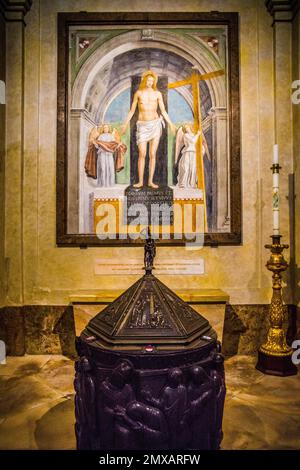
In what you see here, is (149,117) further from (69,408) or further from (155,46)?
(69,408)

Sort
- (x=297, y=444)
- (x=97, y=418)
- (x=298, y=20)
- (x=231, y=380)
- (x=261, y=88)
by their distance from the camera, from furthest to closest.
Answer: (x=261, y=88) < (x=298, y=20) < (x=231, y=380) < (x=297, y=444) < (x=97, y=418)

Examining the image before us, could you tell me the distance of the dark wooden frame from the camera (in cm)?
374

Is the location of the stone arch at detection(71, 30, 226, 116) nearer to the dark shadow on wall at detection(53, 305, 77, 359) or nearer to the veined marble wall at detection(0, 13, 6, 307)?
the veined marble wall at detection(0, 13, 6, 307)

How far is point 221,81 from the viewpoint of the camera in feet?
12.6

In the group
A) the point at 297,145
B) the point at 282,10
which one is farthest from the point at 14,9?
the point at 297,145

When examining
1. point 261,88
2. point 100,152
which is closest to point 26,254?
point 100,152

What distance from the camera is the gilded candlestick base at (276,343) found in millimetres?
3104

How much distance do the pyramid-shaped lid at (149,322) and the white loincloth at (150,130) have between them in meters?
2.08

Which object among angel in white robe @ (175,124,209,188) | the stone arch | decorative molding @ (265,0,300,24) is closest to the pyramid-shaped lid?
angel in white robe @ (175,124,209,188)

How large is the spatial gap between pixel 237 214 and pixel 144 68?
1907 mm

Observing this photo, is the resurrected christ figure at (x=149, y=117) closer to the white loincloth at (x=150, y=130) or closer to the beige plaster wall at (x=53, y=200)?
the white loincloth at (x=150, y=130)

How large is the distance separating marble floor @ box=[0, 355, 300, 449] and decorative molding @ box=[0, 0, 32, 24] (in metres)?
3.61

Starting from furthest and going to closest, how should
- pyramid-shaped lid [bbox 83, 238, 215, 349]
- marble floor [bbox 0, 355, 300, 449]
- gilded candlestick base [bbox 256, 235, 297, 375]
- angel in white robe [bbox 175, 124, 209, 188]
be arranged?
angel in white robe [bbox 175, 124, 209, 188] → gilded candlestick base [bbox 256, 235, 297, 375] → marble floor [bbox 0, 355, 300, 449] → pyramid-shaped lid [bbox 83, 238, 215, 349]

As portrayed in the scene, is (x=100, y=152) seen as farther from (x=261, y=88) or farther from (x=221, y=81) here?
(x=261, y=88)
